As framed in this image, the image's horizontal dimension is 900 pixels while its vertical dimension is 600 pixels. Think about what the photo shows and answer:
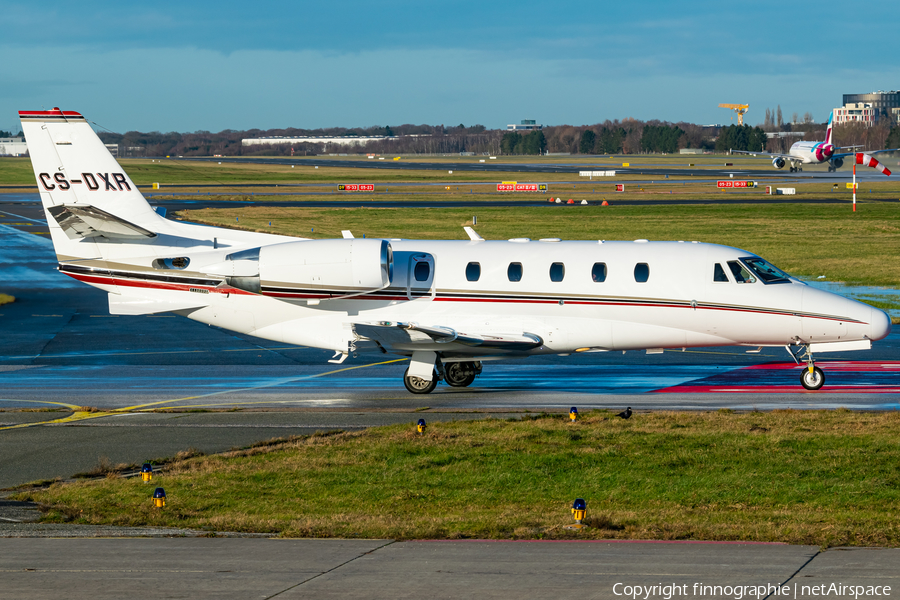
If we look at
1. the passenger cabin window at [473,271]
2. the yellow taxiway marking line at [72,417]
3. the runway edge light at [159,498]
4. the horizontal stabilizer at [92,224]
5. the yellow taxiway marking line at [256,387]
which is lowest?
the yellow taxiway marking line at [256,387]

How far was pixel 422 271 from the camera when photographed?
2527 centimetres

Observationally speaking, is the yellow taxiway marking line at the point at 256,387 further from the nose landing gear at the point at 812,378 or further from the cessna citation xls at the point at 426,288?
the nose landing gear at the point at 812,378

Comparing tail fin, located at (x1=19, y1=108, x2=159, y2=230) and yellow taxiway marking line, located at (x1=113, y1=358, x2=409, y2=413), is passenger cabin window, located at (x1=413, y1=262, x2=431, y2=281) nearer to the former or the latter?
yellow taxiway marking line, located at (x1=113, y1=358, x2=409, y2=413)

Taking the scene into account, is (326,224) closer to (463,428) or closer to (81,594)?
(463,428)

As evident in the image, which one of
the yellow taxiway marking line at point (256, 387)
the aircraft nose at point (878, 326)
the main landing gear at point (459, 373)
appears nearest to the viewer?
the aircraft nose at point (878, 326)

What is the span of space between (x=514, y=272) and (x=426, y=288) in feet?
7.33

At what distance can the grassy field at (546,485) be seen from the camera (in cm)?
1339

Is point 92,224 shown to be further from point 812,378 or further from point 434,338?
point 812,378

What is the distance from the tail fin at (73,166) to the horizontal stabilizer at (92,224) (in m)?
0.49

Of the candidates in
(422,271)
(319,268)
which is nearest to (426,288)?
(422,271)

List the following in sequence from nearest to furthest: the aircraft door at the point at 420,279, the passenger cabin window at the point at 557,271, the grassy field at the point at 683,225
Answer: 1. the passenger cabin window at the point at 557,271
2. the aircraft door at the point at 420,279
3. the grassy field at the point at 683,225

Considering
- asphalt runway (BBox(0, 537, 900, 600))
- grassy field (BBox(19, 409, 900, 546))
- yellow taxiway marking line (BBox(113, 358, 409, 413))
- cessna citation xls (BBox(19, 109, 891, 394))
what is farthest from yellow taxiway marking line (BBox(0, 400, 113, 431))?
asphalt runway (BBox(0, 537, 900, 600))

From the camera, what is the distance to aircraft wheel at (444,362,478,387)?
2659 centimetres

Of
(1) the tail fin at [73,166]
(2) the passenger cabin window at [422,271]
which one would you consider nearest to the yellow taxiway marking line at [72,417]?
(1) the tail fin at [73,166]
